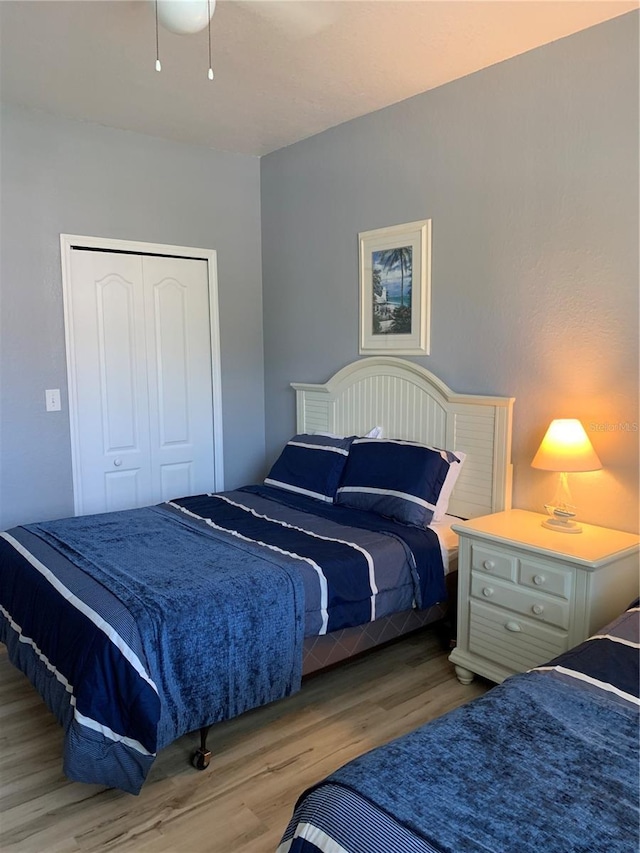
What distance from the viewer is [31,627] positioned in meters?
2.27

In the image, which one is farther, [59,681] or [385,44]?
[385,44]

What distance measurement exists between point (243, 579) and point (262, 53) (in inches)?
88.0

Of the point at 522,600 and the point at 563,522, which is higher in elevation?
the point at 563,522

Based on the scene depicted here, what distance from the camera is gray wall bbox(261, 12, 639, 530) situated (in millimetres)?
2475

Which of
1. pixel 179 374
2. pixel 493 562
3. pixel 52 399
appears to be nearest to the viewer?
pixel 493 562

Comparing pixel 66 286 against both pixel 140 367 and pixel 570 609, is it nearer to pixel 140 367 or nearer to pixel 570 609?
pixel 140 367

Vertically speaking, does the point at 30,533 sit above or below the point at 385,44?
below

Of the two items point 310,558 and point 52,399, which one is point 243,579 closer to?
point 310,558

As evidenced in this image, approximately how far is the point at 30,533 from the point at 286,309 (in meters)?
2.25

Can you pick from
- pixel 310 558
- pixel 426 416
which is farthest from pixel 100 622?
pixel 426 416

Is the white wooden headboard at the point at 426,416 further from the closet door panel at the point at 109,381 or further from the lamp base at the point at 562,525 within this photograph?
the closet door panel at the point at 109,381

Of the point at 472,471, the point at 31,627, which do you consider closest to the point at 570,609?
the point at 472,471

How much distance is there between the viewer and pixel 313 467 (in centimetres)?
345

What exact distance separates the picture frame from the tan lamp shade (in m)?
0.99
